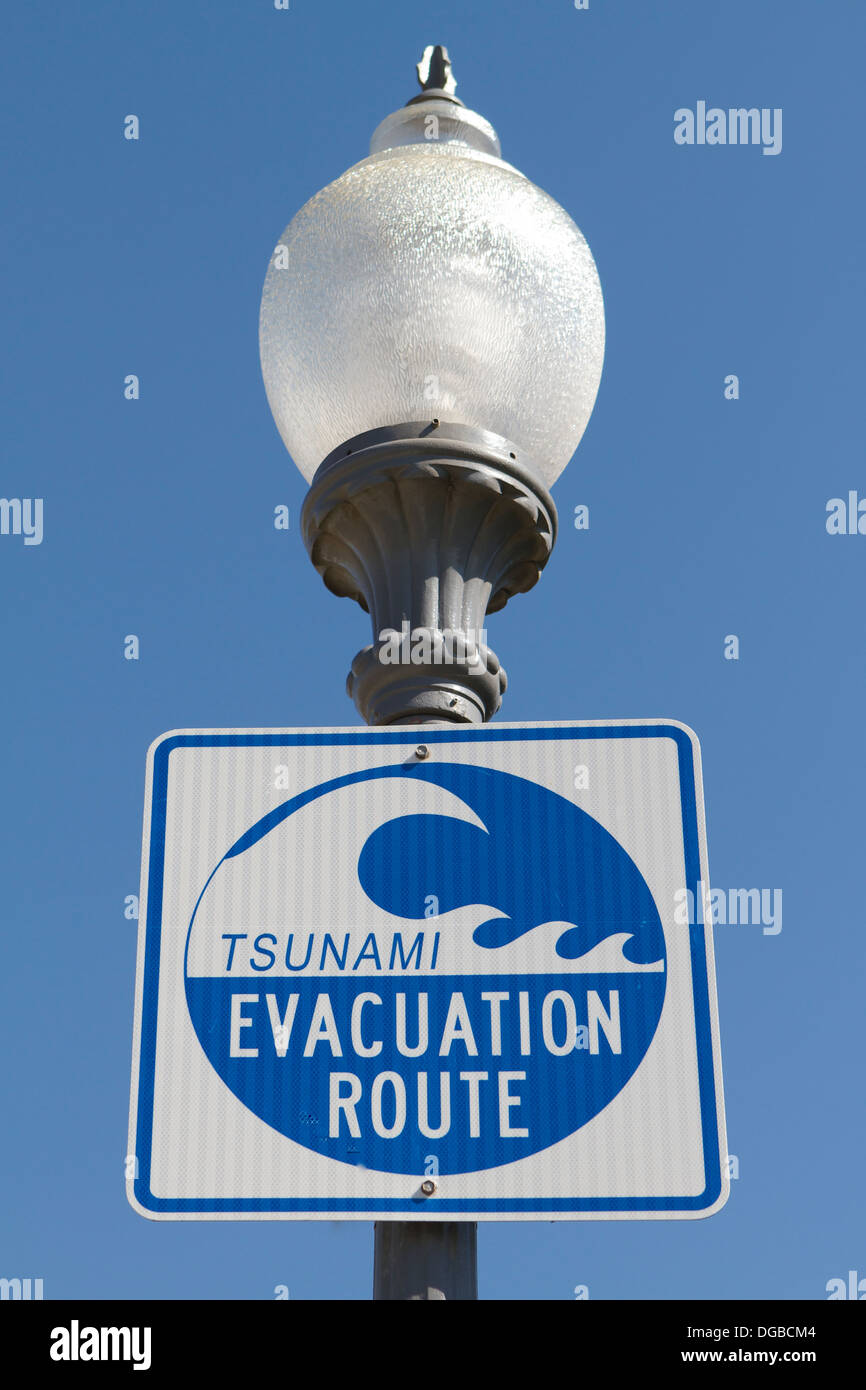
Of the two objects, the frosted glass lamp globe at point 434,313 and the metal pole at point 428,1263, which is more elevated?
the frosted glass lamp globe at point 434,313

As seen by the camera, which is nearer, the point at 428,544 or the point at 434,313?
the point at 428,544

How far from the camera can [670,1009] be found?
6.73 ft

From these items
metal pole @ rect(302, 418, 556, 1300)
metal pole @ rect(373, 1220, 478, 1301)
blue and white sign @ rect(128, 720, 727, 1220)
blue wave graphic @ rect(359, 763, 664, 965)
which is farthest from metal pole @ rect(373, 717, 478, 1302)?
metal pole @ rect(302, 418, 556, 1300)

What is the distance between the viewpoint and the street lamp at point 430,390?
3020mm

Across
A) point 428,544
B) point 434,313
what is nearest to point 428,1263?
point 428,544

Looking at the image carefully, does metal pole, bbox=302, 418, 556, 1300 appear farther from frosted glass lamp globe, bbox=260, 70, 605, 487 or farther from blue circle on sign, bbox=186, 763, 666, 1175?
blue circle on sign, bbox=186, 763, 666, 1175

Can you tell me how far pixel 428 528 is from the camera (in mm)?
3066

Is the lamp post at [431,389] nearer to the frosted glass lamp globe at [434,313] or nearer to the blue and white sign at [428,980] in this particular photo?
the frosted glass lamp globe at [434,313]

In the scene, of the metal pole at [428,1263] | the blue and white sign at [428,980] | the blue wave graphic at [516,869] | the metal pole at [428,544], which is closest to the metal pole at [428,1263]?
the metal pole at [428,1263]

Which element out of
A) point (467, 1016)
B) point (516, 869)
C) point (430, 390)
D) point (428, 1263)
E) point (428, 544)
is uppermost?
point (430, 390)

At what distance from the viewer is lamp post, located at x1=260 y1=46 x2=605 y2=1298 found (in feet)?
9.91

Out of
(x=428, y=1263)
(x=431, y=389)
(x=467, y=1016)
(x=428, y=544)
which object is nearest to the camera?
(x=467, y=1016)

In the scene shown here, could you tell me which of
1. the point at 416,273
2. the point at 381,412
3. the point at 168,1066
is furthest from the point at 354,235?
the point at 168,1066

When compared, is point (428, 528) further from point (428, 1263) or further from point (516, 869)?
point (428, 1263)
